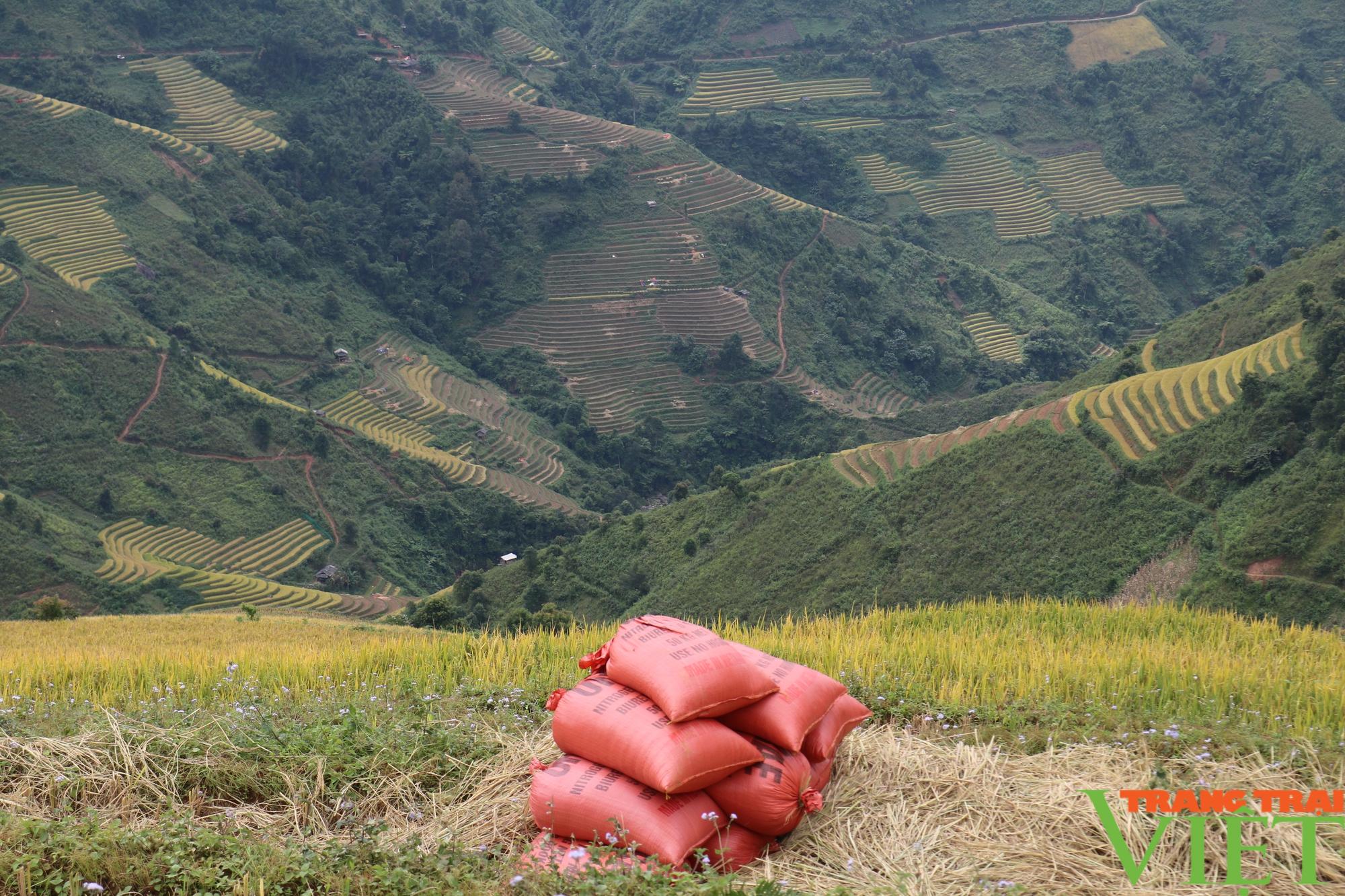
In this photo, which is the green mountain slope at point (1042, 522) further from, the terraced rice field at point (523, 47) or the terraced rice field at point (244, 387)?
the terraced rice field at point (523, 47)

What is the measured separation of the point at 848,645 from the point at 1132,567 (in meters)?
19.7

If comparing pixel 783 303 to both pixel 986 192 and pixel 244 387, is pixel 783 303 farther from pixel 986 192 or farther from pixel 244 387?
pixel 244 387

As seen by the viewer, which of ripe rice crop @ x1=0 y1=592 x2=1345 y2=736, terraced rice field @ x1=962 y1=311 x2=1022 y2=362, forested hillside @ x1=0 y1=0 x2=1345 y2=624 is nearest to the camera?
ripe rice crop @ x1=0 y1=592 x2=1345 y2=736

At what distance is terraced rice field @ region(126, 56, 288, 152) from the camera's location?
2643 inches

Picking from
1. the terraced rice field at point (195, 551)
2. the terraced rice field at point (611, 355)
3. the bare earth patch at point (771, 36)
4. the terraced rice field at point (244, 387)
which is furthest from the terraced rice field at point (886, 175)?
the terraced rice field at point (195, 551)

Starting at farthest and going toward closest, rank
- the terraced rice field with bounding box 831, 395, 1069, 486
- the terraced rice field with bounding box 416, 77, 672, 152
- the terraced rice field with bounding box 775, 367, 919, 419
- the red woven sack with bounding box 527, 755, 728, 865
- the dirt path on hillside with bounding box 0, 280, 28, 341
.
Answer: the terraced rice field with bounding box 416, 77, 672, 152
the terraced rice field with bounding box 775, 367, 919, 419
the dirt path on hillside with bounding box 0, 280, 28, 341
the terraced rice field with bounding box 831, 395, 1069, 486
the red woven sack with bounding box 527, 755, 728, 865

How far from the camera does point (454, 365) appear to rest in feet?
203

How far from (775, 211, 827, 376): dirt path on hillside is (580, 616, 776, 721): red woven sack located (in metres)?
54.2

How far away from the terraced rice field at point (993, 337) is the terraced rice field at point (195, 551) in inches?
1508

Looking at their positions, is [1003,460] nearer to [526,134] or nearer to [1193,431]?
[1193,431]

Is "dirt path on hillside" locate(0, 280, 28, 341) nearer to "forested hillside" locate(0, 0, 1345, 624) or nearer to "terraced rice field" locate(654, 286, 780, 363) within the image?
"forested hillside" locate(0, 0, 1345, 624)

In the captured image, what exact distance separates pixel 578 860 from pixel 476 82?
7781cm

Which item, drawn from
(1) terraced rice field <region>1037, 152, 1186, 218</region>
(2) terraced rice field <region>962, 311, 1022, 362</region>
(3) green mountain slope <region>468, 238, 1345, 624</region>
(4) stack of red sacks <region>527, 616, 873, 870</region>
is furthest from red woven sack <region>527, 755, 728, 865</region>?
(1) terraced rice field <region>1037, 152, 1186, 218</region>

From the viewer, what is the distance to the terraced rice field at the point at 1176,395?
2998cm
